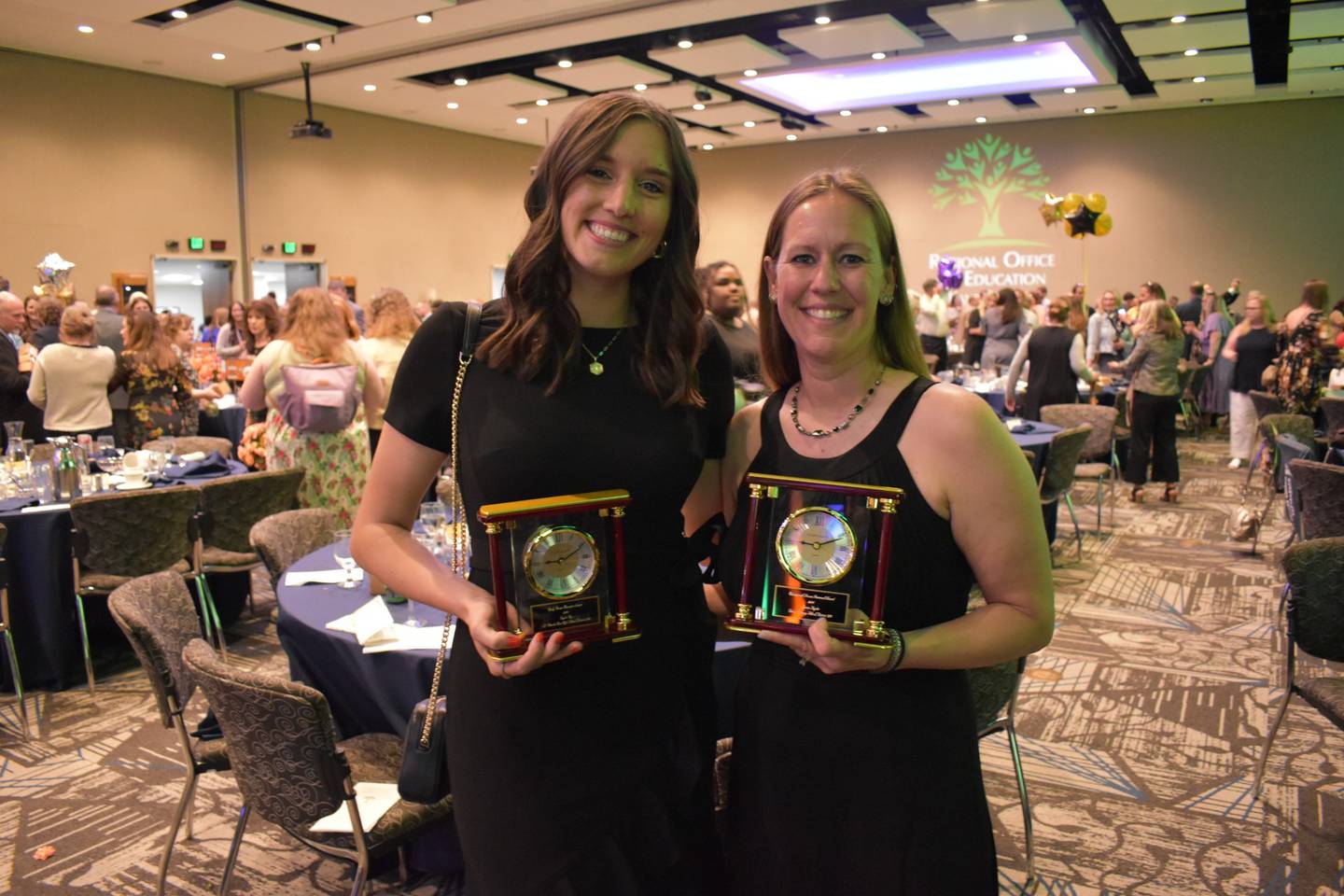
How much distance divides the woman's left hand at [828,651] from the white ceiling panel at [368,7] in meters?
9.10

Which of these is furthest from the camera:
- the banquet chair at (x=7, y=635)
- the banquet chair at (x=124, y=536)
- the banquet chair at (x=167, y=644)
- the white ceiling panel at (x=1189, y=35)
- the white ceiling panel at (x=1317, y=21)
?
the white ceiling panel at (x=1189, y=35)

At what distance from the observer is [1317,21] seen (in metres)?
9.67

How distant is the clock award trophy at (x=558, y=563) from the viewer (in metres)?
1.32

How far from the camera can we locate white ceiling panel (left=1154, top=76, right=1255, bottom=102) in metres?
12.8

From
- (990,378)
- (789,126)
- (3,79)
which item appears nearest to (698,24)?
(990,378)

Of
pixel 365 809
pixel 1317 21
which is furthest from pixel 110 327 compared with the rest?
pixel 1317 21

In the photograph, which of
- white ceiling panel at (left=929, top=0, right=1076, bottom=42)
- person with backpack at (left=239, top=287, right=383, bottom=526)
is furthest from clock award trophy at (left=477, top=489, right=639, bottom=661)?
white ceiling panel at (left=929, top=0, right=1076, bottom=42)

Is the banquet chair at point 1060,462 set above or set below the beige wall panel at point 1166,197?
below

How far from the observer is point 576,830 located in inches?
56.2

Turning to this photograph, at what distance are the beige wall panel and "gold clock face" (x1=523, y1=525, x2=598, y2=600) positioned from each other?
14375mm

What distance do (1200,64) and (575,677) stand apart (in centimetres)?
1311

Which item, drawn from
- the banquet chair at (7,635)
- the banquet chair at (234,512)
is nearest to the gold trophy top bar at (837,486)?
the banquet chair at (7,635)

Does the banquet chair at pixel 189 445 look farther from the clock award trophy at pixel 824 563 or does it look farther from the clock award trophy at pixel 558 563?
the clock award trophy at pixel 824 563

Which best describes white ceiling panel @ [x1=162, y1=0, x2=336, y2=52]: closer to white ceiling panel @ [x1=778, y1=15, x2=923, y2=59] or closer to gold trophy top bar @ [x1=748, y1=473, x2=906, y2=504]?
white ceiling panel @ [x1=778, y1=15, x2=923, y2=59]
